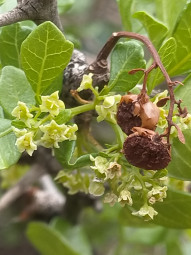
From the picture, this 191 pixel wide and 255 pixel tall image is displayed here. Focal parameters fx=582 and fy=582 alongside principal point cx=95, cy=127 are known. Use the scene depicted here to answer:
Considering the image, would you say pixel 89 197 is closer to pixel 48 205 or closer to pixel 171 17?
pixel 48 205

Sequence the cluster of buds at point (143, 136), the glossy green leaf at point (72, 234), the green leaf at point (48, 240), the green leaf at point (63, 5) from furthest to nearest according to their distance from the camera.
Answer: the glossy green leaf at point (72, 234)
the green leaf at point (48, 240)
the green leaf at point (63, 5)
the cluster of buds at point (143, 136)

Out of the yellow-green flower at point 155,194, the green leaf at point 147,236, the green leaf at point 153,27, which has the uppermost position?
the green leaf at point 153,27

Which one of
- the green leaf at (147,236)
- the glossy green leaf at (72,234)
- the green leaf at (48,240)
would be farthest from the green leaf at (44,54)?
the green leaf at (147,236)

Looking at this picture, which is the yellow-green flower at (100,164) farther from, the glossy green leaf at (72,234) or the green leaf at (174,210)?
the glossy green leaf at (72,234)

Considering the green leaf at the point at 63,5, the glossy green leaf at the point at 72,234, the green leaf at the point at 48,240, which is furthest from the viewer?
the glossy green leaf at the point at 72,234

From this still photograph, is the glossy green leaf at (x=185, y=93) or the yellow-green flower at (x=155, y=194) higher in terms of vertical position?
the glossy green leaf at (x=185, y=93)

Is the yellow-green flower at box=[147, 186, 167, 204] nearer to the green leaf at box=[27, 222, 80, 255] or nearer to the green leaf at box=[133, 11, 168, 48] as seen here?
the green leaf at box=[133, 11, 168, 48]

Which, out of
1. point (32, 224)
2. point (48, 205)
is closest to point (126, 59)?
point (32, 224)
